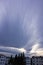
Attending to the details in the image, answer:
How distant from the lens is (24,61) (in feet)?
308

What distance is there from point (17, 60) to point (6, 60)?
8.52m

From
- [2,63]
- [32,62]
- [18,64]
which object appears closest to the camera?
[18,64]

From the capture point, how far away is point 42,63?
9625cm

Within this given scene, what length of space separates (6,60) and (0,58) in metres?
3.73

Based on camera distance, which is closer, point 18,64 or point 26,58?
point 18,64

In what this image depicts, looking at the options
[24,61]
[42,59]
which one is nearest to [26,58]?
[24,61]

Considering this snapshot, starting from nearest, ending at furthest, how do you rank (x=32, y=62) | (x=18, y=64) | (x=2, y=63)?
(x=18, y=64), (x=2, y=63), (x=32, y=62)

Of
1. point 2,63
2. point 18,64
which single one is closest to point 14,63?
point 18,64

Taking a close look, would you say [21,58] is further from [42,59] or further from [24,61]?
[42,59]

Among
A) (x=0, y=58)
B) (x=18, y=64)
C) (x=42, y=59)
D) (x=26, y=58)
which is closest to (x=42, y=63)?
(x=42, y=59)

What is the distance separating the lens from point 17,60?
9075 cm

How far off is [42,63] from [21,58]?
11.8 meters

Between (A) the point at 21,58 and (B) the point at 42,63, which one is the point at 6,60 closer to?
(A) the point at 21,58

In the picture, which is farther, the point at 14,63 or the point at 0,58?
the point at 0,58
